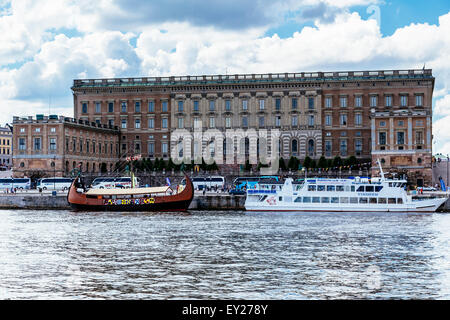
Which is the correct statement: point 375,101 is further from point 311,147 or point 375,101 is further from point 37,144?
point 37,144

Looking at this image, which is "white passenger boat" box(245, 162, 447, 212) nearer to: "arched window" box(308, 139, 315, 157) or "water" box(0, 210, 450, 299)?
"water" box(0, 210, 450, 299)

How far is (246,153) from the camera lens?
133 m

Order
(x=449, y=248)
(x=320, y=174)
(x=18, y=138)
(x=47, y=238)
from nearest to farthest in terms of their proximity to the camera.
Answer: (x=449, y=248) → (x=47, y=238) → (x=320, y=174) → (x=18, y=138)

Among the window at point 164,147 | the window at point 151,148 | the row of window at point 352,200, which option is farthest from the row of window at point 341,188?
the window at point 151,148

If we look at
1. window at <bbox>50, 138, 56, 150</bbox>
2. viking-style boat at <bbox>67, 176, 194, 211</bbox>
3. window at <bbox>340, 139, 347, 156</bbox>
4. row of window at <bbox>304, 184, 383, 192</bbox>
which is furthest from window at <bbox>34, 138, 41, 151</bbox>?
row of window at <bbox>304, 184, 383, 192</bbox>

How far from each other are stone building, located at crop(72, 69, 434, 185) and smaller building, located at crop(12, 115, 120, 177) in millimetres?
10405

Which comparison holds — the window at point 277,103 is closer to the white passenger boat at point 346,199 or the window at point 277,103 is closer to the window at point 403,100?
the window at point 403,100

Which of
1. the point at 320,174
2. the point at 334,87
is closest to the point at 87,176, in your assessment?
the point at 320,174

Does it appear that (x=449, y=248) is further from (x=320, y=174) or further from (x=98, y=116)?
(x=98, y=116)

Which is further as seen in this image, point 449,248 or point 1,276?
point 449,248

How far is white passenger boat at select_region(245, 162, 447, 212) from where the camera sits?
3054 inches

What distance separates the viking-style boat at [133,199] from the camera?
81562 mm

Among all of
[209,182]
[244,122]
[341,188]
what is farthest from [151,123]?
[341,188]

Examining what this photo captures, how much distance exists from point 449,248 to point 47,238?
2626cm
